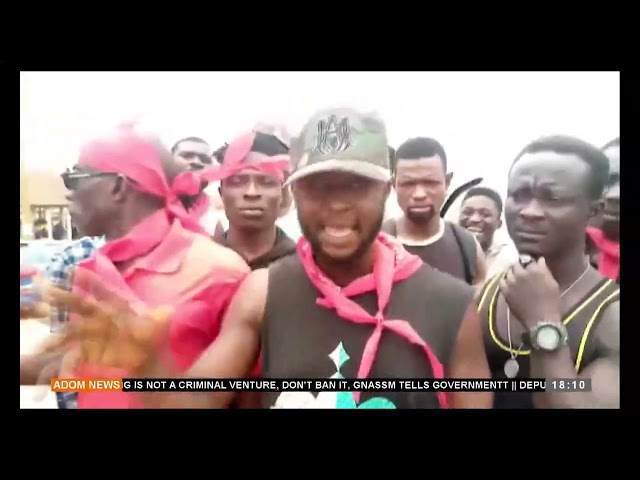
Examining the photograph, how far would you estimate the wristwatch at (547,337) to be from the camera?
2.44m

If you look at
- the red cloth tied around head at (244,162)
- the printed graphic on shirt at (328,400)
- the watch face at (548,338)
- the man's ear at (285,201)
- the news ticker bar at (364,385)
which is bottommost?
the printed graphic on shirt at (328,400)

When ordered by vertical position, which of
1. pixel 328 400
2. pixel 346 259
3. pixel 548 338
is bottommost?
pixel 328 400

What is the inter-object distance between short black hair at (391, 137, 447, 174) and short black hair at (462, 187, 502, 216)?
12cm

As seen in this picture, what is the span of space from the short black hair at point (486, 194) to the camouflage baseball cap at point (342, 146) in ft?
0.93

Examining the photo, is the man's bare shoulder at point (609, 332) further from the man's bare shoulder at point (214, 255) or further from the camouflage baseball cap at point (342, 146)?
the man's bare shoulder at point (214, 255)

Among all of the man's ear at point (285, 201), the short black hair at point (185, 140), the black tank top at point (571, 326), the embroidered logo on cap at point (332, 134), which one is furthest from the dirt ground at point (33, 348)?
the black tank top at point (571, 326)

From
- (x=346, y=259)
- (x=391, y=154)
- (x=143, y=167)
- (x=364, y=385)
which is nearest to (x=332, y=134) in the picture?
(x=391, y=154)

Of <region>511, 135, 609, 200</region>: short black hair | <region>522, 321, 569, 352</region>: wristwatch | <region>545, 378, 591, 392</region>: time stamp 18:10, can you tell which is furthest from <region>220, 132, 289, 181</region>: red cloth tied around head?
<region>545, 378, 591, 392</region>: time stamp 18:10

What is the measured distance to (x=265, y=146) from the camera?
2.45 m

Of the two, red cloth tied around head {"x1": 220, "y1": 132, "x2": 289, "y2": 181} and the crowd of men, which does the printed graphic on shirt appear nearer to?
the crowd of men

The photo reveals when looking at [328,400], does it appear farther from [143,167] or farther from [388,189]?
[143,167]

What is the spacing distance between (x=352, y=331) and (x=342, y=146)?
623 mm
